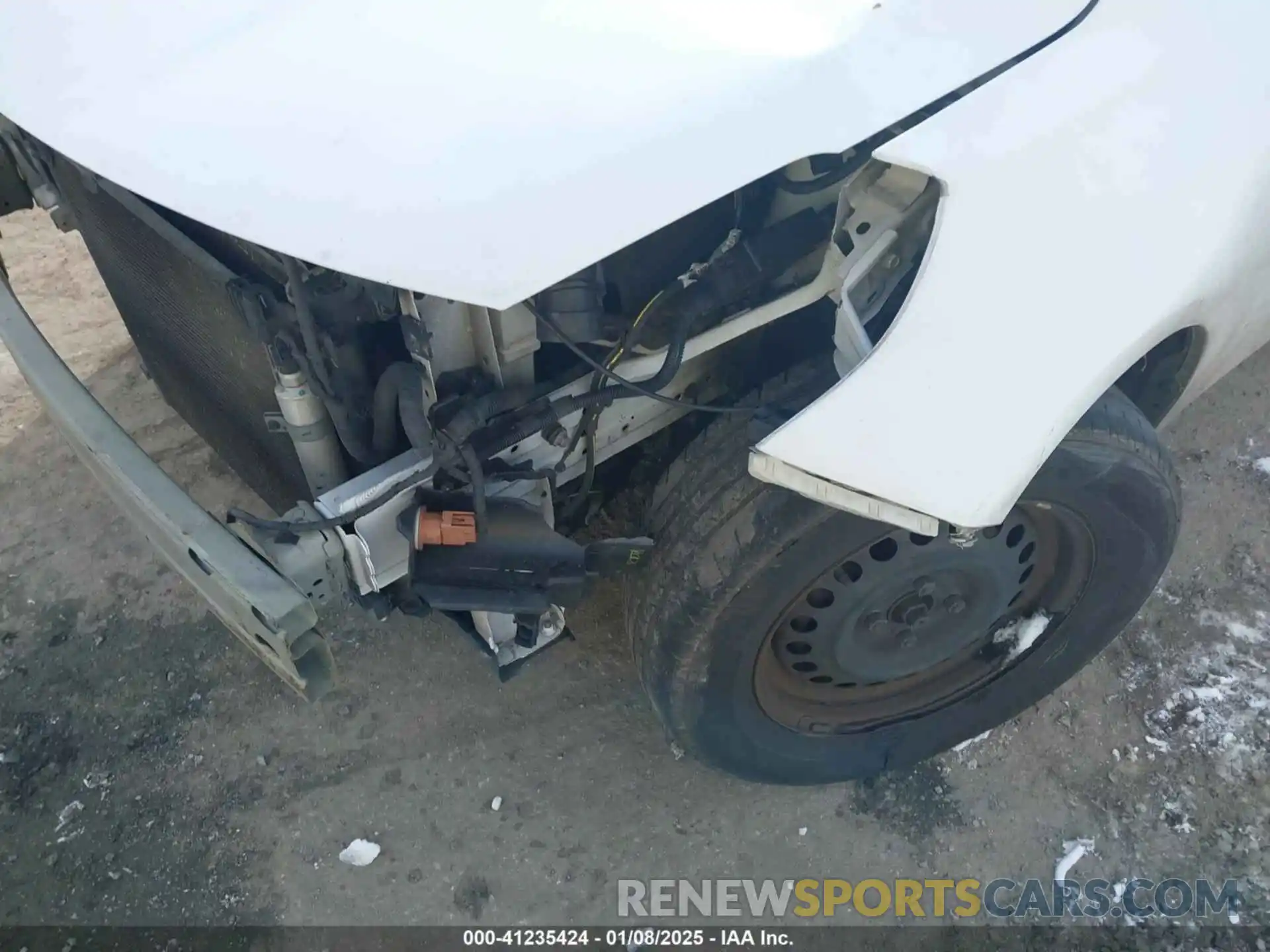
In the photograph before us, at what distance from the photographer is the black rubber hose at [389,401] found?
1.50m

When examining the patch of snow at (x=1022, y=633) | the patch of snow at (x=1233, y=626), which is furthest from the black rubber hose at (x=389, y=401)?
the patch of snow at (x=1233, y=626)

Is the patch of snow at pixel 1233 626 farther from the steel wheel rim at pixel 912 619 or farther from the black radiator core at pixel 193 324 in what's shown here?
the black radiator core at pixel 193 324

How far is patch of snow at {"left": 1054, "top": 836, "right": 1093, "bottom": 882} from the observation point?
2.04 meters

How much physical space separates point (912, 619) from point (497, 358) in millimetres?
925

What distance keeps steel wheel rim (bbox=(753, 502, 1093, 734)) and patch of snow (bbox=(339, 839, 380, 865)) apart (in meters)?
0.90

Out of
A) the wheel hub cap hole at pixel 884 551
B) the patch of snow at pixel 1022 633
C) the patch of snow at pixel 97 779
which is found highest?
the wheel hub cap hole at pixel 884 551

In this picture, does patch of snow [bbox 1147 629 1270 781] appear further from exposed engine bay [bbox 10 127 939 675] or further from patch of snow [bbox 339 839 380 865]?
patch of snow [bbox 339 839 380 865]

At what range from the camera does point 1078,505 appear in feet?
5.57

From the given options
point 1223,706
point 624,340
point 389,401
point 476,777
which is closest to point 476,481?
point 389,401

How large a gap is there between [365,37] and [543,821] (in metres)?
1.60

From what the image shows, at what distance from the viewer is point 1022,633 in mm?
2018

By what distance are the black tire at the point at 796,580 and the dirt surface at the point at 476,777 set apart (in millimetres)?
215

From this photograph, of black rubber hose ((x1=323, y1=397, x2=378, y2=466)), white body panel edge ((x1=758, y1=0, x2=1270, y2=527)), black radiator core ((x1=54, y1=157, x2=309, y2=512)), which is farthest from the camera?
black radiator core ((x1=54, y1=157, x2=309, y2=512))

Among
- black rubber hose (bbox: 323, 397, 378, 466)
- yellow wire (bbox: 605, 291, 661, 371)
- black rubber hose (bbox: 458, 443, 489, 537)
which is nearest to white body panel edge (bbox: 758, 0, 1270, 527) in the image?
yellow wire (bbox: 605, 291, 661, 371)
